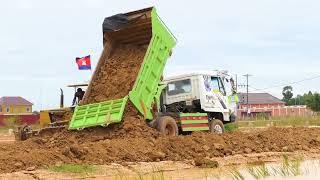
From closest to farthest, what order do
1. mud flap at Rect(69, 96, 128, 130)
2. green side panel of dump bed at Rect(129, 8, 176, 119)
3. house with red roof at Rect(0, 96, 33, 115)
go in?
mud flap at Rect(69, 96, 128, 130)
green side panel of dump bed at Rect(129, 8, 176, 119)
house with red roof at Rect(0, 96, 33, 115)

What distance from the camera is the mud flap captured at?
15656 millimetres

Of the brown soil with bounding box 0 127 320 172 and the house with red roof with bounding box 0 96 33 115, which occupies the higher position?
the house with red roof with bounding box 0 96 33 115

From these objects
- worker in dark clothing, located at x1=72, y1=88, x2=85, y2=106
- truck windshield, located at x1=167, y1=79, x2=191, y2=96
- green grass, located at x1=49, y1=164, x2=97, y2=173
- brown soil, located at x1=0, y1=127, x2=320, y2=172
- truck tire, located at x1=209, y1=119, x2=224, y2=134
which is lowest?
green grass, located at x1=49, y1=164, x2=97, y2=173

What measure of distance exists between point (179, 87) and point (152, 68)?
9.21ft

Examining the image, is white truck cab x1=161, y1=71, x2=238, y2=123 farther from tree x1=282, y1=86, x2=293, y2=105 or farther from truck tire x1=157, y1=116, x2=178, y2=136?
tree x1=282, y1=86, x2=293, y2=105

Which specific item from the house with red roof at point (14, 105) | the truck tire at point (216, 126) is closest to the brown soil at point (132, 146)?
the truck tire at point (216, 126)

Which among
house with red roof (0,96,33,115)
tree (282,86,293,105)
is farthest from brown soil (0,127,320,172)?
tree (282,86,293,105)

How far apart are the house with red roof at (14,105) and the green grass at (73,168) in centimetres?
8699

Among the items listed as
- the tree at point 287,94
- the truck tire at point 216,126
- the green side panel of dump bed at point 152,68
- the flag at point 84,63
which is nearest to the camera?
the green side panel of dump bed at point 152,68

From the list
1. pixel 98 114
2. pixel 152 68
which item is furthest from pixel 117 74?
pixel 98 114

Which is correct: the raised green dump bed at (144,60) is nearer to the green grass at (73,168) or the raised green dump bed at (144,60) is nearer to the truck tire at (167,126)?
the truck tire at (167,126)

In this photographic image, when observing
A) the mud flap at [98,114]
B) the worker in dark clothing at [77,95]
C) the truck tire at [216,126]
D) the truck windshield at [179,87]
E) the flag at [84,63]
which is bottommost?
the truck tire at [216,126]

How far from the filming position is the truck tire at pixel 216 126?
1919cm

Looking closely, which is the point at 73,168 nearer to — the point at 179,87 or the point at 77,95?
the point at 77,95
